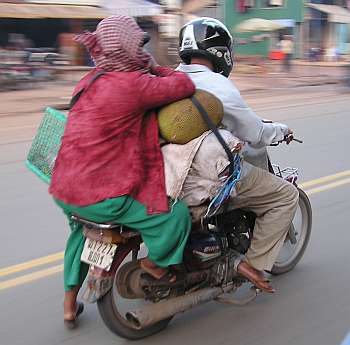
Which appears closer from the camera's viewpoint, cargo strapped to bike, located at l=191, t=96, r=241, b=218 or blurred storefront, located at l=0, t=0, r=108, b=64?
cargo strapped to bike, located at l=191, t=96, r=241, b=218

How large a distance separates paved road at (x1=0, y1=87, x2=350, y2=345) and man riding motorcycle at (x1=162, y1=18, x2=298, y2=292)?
32 cm

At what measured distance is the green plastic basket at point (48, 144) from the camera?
3.35 metres

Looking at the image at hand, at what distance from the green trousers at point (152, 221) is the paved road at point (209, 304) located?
60 cm

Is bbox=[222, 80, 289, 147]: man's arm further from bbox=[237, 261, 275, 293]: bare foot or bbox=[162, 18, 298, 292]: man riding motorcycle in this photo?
bbox=[237, 261, 275, 293]: bare foot

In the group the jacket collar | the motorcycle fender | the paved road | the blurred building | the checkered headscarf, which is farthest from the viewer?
the blurred building

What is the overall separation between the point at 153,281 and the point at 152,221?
43 cm

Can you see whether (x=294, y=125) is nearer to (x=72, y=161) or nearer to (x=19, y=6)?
(x=72, y=161)

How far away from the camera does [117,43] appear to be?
2.91 m

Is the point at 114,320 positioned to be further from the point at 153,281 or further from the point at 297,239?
the point at 297,239

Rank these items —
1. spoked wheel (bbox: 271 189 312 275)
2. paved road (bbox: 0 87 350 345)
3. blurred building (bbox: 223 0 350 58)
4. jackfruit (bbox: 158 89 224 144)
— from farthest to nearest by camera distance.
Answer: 1. blurred building (bbox: 223 0 350 58)
2. spoked wheel (bbox: 271 189 312 275)
3. paved road (bbox: 0 87 350 345)
4. jackfruit (bbox: 158 89 224 144)

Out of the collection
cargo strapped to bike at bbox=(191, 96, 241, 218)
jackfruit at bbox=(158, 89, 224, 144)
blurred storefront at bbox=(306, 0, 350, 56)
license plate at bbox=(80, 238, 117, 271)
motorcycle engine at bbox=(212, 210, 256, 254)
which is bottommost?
blurred storefront at bbox=(306, 0, 350, 56)

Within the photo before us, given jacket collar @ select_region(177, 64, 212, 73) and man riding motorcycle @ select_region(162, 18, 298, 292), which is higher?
jacket collar @ select_region(177, 64, 212, 73)

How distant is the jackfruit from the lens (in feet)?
9.91

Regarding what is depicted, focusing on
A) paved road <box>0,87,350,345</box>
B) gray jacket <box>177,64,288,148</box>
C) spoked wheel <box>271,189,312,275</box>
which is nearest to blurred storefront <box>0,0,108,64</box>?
paved road <box>0,87,350,345</box>
